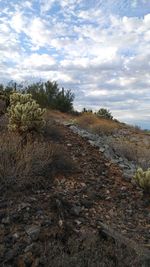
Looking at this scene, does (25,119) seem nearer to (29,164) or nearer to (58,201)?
(29,164)

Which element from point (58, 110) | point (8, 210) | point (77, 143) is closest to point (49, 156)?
point (8, 210)

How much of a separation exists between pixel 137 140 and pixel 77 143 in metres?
8.60

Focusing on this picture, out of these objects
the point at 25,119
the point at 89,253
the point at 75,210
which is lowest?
the point at 89,253

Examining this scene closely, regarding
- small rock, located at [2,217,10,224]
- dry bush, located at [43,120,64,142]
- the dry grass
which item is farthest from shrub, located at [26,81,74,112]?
small rock, located at [2,217,10,224]

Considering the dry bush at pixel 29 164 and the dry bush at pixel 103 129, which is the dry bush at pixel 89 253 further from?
the dry bush at pixel 103 129

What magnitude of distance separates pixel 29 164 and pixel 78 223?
1470mm

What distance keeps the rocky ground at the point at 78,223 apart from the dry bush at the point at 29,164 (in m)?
0.19

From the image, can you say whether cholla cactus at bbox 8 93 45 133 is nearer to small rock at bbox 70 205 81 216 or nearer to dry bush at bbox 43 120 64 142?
dry bush at bbox 43 120 64 142

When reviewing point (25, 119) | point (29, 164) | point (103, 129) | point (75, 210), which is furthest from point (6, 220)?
point (103, 129)

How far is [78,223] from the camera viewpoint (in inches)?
241

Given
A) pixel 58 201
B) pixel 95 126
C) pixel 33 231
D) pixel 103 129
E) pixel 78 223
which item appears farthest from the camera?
pixel 95 126

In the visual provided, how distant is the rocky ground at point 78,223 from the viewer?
16.8 feet

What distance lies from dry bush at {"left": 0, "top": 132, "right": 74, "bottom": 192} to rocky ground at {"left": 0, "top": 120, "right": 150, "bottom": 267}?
7.6 inches

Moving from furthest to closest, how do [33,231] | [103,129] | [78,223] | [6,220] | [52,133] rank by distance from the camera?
1. [103,129]
2. [52,133]
3. [78,223]
4. [6,220]
5. [33,231]
